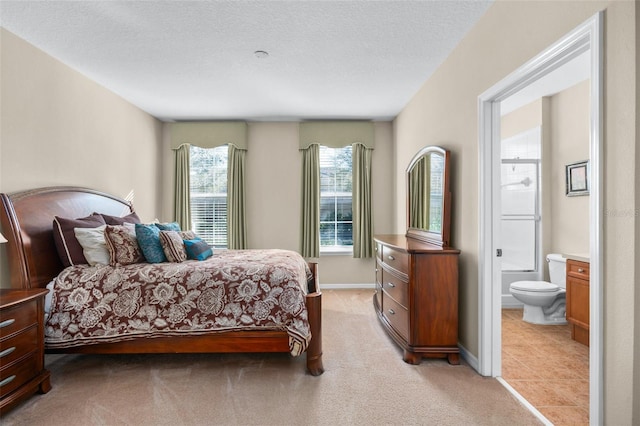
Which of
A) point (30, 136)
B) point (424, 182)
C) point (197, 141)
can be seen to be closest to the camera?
point (30, 136)

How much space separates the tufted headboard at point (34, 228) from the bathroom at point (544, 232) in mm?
3578

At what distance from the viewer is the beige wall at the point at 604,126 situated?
1.40m

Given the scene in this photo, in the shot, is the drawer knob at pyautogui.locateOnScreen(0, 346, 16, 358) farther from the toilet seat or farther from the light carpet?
the toilet seat

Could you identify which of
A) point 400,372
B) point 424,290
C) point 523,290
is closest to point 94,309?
point 400,372

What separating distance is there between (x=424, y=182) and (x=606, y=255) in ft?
7.22

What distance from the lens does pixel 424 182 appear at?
3.64 meters

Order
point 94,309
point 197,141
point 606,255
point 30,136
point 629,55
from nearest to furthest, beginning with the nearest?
point 629,55
point 606,255
point 94,309
point 30,136
point 197,141

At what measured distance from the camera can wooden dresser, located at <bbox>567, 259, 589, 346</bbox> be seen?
2984 mm

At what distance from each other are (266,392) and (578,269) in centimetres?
284

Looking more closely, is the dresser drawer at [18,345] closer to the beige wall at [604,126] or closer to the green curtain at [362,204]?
the beige wall at [604,126]

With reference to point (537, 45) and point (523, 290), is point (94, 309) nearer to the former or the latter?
point (537, 45)

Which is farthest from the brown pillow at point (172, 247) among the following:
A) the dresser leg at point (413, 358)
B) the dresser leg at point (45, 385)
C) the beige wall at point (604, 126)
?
the beige wall at point (604, 126)

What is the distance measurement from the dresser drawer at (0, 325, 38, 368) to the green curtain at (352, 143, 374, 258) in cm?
387

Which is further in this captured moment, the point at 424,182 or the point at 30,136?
the point at 424,182
